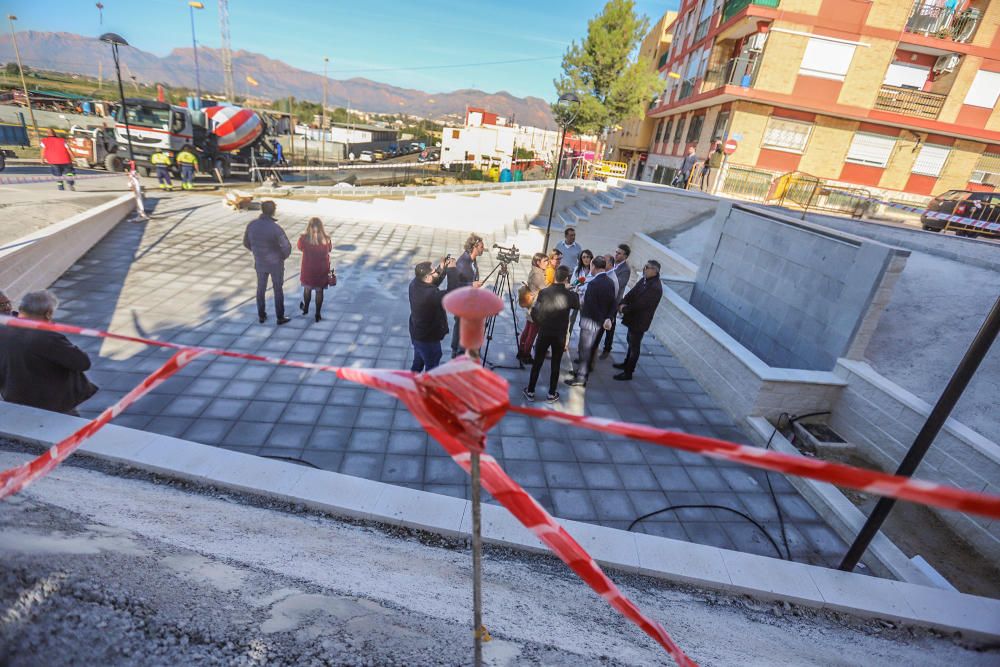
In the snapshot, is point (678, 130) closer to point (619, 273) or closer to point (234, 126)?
point (234, 126)

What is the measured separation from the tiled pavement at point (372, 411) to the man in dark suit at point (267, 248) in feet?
1.70

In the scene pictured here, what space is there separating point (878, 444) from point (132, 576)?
623 centimetres

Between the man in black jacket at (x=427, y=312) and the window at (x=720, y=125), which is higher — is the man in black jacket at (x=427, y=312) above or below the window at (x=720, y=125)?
below

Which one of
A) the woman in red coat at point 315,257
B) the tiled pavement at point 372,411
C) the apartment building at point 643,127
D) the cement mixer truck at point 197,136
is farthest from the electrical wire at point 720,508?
the apartment building at point 643,127

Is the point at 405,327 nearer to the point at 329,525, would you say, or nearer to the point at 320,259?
the point at 320,259

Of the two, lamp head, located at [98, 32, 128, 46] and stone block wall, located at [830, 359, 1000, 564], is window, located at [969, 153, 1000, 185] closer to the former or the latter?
stone block wall, located at [830, 359, 1000, 564]

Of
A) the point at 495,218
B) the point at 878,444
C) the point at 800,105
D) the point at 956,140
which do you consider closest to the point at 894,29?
the point at 800,105

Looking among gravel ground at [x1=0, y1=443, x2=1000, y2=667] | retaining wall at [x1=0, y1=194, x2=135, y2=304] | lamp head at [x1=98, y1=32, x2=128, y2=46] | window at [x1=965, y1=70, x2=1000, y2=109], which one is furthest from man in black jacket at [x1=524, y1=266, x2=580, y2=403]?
window at [x1=965, y1=70, x2=1000, y2=109]

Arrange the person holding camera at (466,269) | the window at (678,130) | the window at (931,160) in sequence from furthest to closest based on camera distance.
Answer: the window at (678,130)
the window at (931,160)
the person holding camera at (466,269)

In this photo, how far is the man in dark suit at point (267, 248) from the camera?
247 inches

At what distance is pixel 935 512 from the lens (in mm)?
4160

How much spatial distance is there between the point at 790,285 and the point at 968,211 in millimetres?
13774

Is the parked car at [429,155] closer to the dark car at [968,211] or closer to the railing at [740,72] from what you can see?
the railing at [740,72]

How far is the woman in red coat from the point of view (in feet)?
21.4
